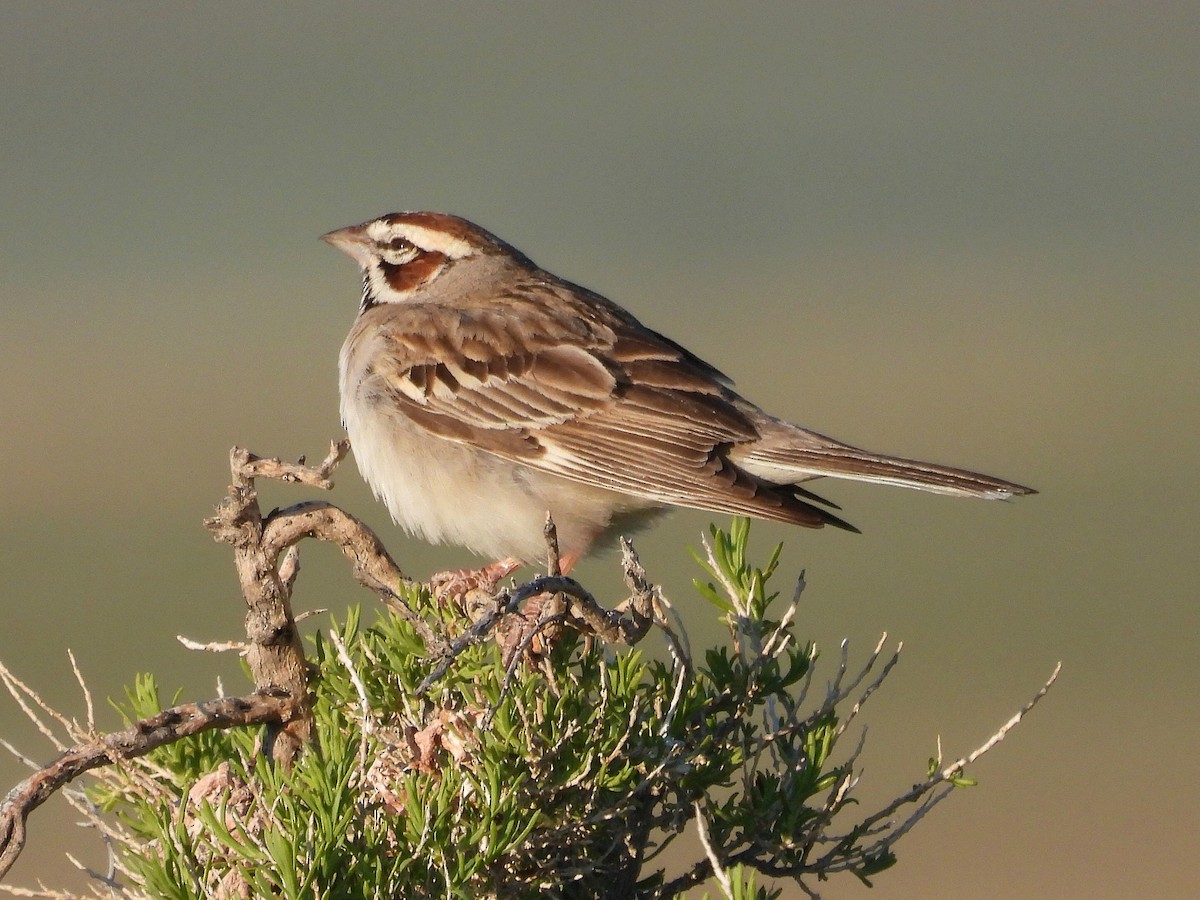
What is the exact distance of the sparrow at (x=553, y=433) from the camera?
4.91 metres

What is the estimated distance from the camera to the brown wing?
5020 millimetres

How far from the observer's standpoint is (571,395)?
5402mm

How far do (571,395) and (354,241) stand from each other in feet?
4.87

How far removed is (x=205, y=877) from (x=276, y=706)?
1.59 ft

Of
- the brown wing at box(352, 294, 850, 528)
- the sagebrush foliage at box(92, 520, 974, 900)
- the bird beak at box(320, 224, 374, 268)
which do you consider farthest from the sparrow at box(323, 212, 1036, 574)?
the sagebrush foliage at box(92, 520, 974, 900)

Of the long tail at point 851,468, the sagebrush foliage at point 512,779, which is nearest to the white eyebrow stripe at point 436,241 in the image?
the long tail at point 851,468

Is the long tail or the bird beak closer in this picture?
the long tail

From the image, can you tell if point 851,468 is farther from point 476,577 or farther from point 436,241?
point 436,241

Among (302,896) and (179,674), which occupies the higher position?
(302,896)

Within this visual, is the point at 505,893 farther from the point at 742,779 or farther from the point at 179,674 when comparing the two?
the point at 179,674

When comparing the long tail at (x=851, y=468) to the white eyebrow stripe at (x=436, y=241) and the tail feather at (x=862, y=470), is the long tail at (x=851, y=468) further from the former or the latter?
the white eyebrow stripe at (x=436, y=241)

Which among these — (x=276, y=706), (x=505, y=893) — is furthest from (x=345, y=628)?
(x=505, y=893)

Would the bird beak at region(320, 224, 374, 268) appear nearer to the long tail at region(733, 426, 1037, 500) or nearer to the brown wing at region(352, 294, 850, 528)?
the brown wing at region(352, 294, 850, 528)

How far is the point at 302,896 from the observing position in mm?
2164
